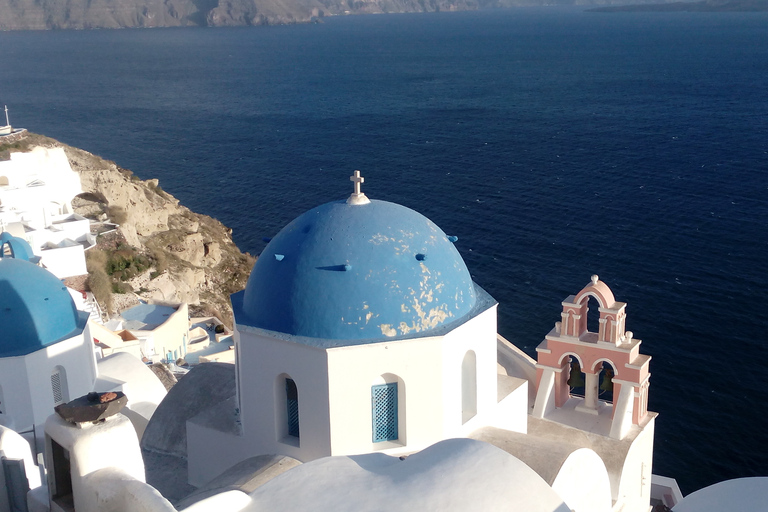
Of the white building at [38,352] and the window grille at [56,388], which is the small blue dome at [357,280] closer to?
the white building at [38,352]

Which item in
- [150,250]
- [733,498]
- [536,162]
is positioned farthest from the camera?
[536,162]

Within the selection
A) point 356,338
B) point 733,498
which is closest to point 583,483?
point 733,498

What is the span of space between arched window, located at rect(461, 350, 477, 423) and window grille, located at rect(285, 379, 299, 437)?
2703mm

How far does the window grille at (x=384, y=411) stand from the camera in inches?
482

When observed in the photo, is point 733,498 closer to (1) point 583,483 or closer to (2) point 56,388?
(1) point 583,483

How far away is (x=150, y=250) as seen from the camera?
42.0 m

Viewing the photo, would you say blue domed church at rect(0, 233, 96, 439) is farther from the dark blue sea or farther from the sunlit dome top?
the dark blue sea

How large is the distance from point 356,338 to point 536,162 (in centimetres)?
5440

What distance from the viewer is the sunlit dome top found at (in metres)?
12.1

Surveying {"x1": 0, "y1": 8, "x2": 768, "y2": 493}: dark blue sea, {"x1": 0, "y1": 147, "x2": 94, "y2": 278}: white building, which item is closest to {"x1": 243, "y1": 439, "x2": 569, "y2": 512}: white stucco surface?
{"x1": 0, "y1": 8, "x2": 768, "y2": 493}: dark blue sea

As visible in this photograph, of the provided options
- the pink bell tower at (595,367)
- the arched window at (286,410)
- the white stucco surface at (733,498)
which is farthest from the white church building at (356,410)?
the white stucco surface at (733,498)

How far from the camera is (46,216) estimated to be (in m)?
36.9

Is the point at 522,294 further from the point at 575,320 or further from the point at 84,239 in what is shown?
the point at 575,320

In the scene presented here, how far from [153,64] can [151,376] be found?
124766 millimetres
